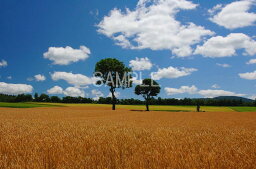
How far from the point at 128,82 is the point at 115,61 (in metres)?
6.37

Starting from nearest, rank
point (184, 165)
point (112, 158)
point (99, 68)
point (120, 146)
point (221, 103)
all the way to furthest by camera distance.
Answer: point (184, 165), point (112, 158), point (120, 146), point (99, 68), point (221, 103)

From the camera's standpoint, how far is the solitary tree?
49.2 metres

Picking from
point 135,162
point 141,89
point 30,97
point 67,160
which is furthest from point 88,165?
point 30,97

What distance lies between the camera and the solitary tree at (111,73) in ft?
161

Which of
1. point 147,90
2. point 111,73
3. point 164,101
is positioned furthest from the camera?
point 164,101

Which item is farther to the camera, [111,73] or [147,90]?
[147,90]

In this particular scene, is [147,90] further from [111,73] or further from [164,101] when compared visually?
[164,101]

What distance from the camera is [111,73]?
4978 cm

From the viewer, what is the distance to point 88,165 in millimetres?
3238

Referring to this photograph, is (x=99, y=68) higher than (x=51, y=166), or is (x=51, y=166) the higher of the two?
(x=99, y=68)

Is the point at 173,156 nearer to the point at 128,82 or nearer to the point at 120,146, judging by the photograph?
the point at 120,146

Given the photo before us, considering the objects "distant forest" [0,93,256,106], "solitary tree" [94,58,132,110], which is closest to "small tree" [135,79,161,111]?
"solitary tree" [94,58,132,110]

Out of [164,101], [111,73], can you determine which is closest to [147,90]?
[111,73]

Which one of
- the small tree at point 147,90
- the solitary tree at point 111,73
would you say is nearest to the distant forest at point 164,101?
the small tree at point 147,90
